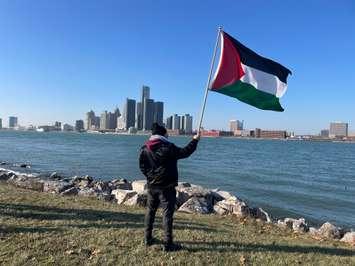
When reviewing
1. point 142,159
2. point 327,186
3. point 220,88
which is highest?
point 220,88

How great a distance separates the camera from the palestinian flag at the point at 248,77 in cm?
903

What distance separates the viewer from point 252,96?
367 inches

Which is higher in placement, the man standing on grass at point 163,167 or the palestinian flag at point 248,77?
the palestinian flag at point 248,77

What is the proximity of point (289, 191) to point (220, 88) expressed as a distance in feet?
77.2

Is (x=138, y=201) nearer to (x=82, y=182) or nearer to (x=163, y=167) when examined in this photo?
(x=163, y=167)

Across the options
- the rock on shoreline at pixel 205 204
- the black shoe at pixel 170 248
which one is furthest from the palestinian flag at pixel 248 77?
the rock on shoreline at pixel 205 204

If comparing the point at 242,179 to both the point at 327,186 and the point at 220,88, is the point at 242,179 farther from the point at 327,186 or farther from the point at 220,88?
the point at 220,88

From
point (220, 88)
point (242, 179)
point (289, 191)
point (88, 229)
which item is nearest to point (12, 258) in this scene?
point (88, 229)

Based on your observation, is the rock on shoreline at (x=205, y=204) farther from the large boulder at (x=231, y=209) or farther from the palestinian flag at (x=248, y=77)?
the palestinian flag at (x=248, y=77)

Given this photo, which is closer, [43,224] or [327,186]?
[43,224]

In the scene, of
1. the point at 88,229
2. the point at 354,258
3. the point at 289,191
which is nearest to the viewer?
the point at 354,258

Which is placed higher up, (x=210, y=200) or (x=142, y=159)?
(x=142, y=159)

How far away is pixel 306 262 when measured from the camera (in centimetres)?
814

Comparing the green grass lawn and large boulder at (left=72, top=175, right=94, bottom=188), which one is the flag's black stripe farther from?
large boulder at (left=72, top=175, right=94, bottom=188)
